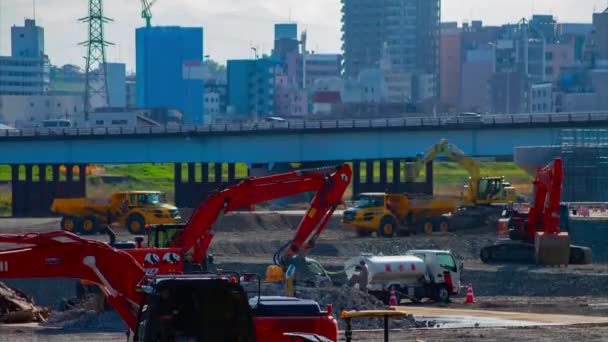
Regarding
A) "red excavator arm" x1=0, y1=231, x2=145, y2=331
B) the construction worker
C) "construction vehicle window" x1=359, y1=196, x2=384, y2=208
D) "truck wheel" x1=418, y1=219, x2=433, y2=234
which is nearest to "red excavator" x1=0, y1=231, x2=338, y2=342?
"red excavator arm" x1=0, y1=231, x2=145, y2=331

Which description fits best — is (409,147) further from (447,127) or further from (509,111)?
(509,111)

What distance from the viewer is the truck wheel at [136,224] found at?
57688mm

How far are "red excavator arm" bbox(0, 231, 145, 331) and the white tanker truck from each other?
13311mm

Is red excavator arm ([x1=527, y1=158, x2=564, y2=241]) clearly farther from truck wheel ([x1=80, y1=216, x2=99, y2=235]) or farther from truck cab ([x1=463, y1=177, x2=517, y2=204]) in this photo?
truck wheel ([x1=80, y1=216, x2=99, y2=235])

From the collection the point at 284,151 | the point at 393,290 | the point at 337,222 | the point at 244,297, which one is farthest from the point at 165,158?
the point at 244,297

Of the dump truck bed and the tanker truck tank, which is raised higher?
the tanker truck tank

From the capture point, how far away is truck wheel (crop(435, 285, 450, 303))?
3494cm

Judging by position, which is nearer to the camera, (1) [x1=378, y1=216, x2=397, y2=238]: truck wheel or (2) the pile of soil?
(2) the pile of soil

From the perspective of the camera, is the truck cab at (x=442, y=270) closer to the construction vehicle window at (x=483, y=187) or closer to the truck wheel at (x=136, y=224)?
the truck wheel at (x=136, y=224)

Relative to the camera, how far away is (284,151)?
80750 mm

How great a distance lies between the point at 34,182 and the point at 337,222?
76.4 ft

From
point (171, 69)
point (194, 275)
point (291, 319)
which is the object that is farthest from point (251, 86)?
point (194, 275)

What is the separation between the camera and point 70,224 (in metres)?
59.6

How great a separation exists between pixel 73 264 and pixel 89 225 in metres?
38.4
